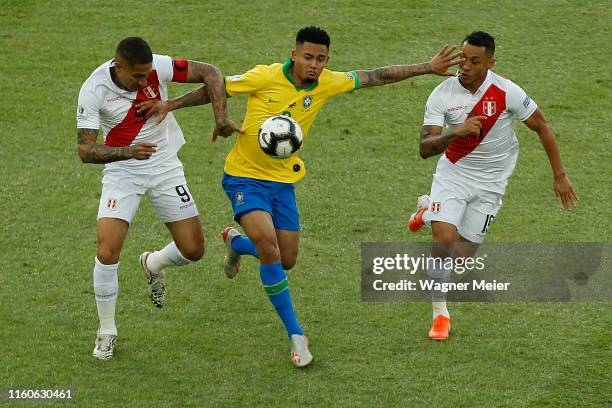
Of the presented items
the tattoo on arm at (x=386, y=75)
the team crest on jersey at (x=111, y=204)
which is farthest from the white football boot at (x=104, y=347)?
the tattoo on arm at (x=386, y=75)

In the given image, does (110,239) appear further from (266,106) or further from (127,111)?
(266,106)

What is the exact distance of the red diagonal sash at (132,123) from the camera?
10.1 metres

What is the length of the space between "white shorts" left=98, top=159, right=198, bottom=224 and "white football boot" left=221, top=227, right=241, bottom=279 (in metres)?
0.76

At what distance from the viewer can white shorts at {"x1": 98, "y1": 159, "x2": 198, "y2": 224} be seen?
394 inches

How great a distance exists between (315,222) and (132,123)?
10.2 feet

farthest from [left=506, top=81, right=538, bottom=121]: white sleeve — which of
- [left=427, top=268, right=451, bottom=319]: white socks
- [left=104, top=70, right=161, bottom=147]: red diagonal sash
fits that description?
[left=104, top=70, right=161, bottom=147]: red diagonal sash

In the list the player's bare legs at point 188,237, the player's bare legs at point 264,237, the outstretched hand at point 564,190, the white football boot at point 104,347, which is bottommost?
the white football boot at point 104,347

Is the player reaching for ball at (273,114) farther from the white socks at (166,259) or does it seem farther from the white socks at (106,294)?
the white socks at (106,294)

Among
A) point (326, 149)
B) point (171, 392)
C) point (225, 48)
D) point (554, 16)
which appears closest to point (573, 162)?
point (326, 149)

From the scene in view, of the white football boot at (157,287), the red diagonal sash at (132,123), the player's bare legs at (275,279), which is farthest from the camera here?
the white football boot at (157,287)

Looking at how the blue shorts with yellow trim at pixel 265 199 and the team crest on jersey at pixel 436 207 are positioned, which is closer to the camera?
the blue shorts with yellow trim at pixel 265 199

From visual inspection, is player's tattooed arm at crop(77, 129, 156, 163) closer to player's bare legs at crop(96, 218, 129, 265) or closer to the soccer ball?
player's bare legs at crop(96, 218, 129, 265)

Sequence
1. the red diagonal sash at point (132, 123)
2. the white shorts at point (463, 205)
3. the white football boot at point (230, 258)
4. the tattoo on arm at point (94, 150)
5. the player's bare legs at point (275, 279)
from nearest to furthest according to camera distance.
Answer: the tattoo on arm at point (94, 150)
the player's bare legs at point (275, 279)
the red diagonal sash at point (132, 123)
the white shorts at point (463, 205)
the white football boot at point (230, 258)

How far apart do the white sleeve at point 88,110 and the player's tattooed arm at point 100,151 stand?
0.05m
